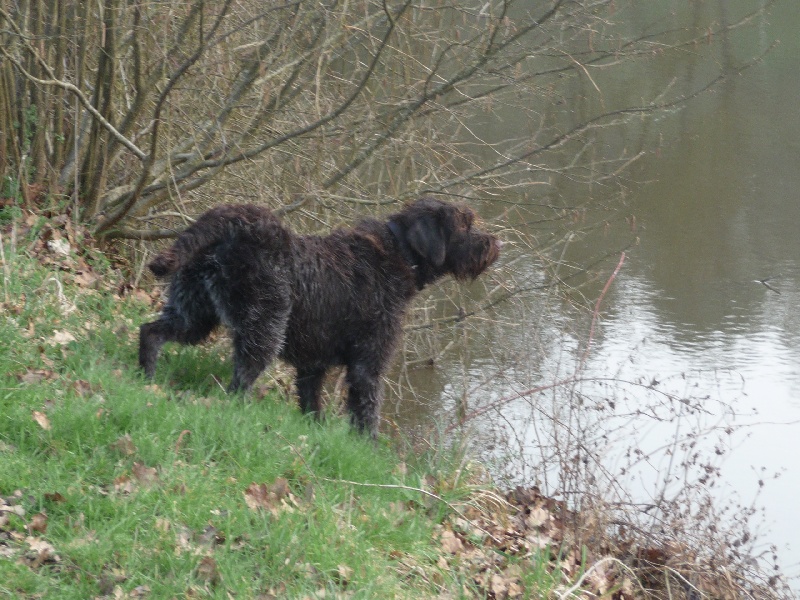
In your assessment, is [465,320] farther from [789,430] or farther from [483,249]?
[789,430]

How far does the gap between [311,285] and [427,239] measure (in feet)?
2.99

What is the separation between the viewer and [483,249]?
21.0 feet

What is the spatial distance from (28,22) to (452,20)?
3.60 m

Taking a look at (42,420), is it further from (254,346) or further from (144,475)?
(254,346)

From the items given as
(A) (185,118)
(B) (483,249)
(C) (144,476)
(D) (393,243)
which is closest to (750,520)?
(B) (483,249)

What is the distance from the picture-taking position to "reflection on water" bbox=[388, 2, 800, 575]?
744 cm

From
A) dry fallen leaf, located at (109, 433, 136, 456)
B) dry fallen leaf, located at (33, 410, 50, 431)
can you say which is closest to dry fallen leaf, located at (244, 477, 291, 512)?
dry fallen leaf, located at (109, 433, 136, 456)

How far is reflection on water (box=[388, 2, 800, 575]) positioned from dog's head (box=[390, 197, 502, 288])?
0.64 metres

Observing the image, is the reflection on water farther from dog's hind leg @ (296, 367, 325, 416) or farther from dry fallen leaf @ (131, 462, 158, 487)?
dry fallen leaf @ (131, 462, 158, 487)

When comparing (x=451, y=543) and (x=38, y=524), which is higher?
(x=38, y=524)

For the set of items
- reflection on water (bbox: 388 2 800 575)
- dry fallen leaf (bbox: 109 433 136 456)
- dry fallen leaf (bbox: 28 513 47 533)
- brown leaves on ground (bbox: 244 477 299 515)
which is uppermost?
dry fallen leaf (bbox: 109 433 136 456)

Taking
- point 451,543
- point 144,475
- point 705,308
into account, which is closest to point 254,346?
point 144,475

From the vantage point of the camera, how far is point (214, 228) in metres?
5.44

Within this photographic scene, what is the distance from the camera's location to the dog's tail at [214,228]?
207 inches
